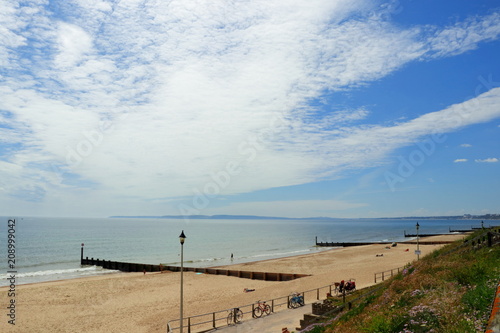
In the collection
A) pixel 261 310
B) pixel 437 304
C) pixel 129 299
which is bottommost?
pixel 129 299

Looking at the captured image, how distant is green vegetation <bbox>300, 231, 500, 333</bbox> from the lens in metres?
7.02

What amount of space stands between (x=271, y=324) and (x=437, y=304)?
36.7 feet

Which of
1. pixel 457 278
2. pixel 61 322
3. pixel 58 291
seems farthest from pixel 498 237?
pixel 58 291

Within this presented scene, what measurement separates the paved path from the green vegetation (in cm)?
509

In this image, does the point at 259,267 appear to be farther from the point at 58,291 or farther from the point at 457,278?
the point at 457,278

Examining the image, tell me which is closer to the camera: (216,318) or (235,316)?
(235,316)

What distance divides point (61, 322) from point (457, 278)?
1058 inches

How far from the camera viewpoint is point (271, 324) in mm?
17922

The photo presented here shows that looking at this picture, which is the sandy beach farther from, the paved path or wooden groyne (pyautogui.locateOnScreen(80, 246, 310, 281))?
the paved path

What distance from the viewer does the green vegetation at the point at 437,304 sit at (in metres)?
7.02

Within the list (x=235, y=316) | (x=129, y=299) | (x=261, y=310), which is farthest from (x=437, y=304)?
(x=129, y=299)

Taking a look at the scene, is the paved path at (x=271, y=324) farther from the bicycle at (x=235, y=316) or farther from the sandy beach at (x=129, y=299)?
the sandy beach at (x=129, y=299)

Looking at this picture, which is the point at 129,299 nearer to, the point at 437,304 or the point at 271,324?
the point at 271,324

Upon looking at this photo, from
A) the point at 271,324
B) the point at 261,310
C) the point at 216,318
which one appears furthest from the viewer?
the point at 216,318
